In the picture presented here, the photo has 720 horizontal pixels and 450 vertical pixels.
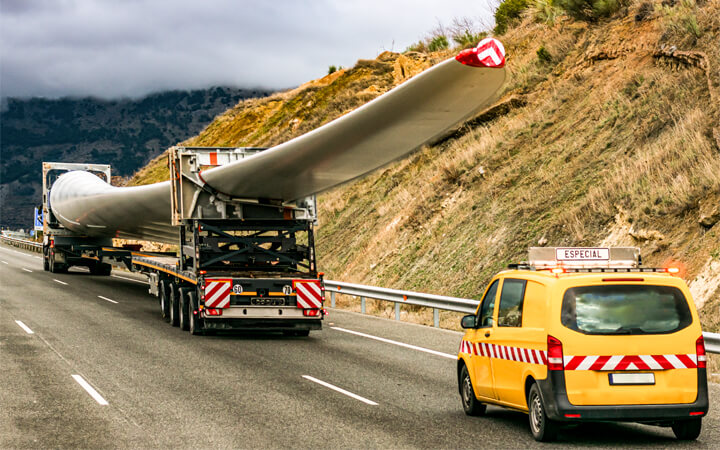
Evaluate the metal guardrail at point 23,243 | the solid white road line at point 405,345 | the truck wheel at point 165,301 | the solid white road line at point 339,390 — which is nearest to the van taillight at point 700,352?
the solid white road line at point 339,390

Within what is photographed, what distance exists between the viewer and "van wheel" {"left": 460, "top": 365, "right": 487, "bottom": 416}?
9.88 metres

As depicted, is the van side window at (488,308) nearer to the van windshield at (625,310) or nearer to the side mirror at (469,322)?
the side mirror at (469,322)

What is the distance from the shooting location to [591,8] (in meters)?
31.3

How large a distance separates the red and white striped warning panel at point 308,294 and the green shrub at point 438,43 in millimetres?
31562

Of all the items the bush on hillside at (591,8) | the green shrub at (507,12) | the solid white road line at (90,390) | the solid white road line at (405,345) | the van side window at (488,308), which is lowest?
the solid white road line at (405,345)

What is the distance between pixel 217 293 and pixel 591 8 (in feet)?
66.5

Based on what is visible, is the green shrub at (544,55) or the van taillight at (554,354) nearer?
the van taillight at (554,354)

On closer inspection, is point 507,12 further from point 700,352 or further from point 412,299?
point 700,352

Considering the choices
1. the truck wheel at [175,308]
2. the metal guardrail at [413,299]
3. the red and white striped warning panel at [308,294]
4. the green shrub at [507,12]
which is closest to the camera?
the red and white striped warning panel at [308,294]

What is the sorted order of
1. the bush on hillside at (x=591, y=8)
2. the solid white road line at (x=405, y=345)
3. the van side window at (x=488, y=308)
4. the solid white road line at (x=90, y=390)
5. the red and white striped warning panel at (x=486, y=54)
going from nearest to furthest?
the van side window at (x=488, y=308) → the red and white striped warning panel at (x=486, y=54) → the solid white road line at (x=90, y=390) → the solid white road line at (x=405, y=345) → the bush on hillside at (x=591, y=8)

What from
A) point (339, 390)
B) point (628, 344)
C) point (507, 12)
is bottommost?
point (339, 390)

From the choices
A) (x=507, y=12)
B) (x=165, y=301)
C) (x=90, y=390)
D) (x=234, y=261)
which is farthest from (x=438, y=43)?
(x=90, y=390)

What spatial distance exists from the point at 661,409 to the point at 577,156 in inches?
659

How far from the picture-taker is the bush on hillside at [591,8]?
30188mm
